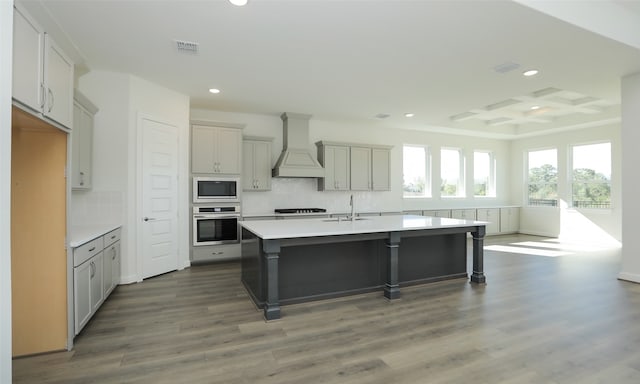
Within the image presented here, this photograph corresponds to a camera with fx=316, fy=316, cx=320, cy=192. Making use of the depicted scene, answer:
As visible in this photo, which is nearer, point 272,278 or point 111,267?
point 272,278

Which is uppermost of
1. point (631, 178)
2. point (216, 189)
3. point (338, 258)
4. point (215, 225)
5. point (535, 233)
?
point (631, 178)

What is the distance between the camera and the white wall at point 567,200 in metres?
6.86

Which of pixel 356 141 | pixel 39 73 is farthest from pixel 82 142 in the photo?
pixel 356 141

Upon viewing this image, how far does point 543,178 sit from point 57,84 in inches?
392

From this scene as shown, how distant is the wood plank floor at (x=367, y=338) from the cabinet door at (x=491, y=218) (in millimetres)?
4176

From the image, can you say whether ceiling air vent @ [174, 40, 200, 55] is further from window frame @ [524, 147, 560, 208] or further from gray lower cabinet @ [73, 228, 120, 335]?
window frame @ [524, 147, 560, 208]

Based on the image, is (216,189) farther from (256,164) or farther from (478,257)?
(478,257)

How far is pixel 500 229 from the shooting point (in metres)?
8.49

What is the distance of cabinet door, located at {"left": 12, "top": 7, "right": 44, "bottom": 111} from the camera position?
1811mm

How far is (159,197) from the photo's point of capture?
4531 mm

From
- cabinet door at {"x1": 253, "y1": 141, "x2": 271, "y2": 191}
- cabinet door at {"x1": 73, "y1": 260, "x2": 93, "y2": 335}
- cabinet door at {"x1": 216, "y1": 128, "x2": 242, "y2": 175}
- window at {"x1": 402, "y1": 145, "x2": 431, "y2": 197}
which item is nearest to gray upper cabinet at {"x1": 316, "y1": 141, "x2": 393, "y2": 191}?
window at {"x1": 402, "y1": 145, "x2": 431, "y2": 197}

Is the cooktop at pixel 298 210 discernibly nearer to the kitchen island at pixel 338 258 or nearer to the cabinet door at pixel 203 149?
the cabinet door at pixel 203 149

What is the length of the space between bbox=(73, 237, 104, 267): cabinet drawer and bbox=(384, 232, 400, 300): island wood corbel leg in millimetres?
2943

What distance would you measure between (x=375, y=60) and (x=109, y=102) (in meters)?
3.44
